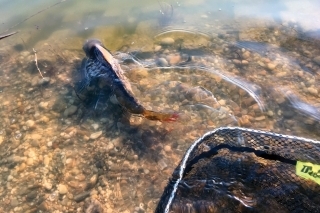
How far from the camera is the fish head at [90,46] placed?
17.6 feet

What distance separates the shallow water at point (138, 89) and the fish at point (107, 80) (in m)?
0.15

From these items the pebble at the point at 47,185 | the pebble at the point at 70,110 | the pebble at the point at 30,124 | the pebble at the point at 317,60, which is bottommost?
the pebble at the point at 47,185

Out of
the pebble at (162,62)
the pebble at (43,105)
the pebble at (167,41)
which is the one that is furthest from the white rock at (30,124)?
the pebble at (167,41)

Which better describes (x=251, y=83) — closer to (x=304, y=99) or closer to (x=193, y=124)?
(x=304, y=99)

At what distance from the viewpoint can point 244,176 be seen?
3471mm

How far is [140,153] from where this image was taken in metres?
4.15

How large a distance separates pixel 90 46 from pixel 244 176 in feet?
10.9

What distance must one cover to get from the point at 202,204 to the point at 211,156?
539mm

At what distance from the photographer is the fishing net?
129 inches

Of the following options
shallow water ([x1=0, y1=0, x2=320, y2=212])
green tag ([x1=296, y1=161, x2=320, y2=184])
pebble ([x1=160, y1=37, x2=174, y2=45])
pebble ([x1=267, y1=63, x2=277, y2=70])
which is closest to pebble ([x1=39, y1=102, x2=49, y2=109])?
shallow water ([x1=0, y1=0, x2=320, y2=212])

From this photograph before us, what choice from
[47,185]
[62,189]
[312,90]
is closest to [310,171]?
[312,90]

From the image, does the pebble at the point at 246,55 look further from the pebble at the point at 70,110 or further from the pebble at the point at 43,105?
the pebble at the point at 43,105

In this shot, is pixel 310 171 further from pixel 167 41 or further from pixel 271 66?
A: pixel 167 41

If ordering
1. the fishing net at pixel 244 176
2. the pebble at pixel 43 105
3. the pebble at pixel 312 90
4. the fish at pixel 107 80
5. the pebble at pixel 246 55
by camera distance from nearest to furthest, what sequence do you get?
the fishing net at pixel 244 176
the fish at pixel 107 80
the pebble at pixel 312 90
the pebble at pixel 43 105
the pebble at pixel 246 55
